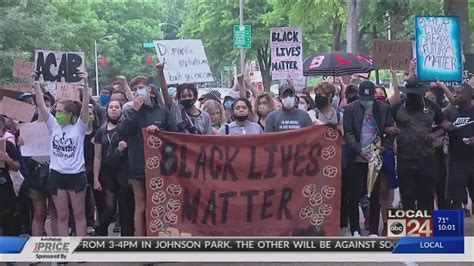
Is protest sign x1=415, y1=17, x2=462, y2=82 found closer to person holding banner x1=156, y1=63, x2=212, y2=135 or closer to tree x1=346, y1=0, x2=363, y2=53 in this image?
person holding banner x1=156, y1=63, x2=212, y2=135

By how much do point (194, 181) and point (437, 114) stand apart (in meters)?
3.00

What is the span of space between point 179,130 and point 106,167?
0.96 m

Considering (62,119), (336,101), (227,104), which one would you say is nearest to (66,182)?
(62,119)

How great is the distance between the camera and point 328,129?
7695 millimetres

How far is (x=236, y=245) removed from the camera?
255 inches

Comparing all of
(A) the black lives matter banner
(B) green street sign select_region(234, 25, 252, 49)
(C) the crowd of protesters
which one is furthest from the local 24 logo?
(B) green street sign select_region(234, 25, 252, 49)

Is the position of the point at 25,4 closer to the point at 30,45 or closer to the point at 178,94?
the point at 30,45

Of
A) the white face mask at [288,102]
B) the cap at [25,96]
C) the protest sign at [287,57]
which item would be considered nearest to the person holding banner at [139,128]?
the white face mask at [288,102]

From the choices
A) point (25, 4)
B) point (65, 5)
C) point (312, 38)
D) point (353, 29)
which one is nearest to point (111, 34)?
point (65, 5)

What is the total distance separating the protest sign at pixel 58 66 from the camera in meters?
8.96

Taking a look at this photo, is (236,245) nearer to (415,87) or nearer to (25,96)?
(415,87)

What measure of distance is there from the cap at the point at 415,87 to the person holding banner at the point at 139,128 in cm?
277

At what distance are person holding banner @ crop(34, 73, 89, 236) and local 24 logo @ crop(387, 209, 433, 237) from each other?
10.5 ft

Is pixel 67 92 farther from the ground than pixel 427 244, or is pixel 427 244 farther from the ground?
pixel 67 92
